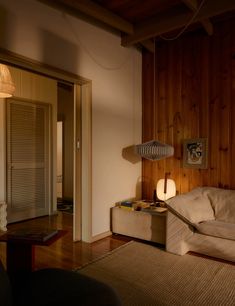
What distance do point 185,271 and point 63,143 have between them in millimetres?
4453

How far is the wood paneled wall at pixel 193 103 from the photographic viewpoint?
3355mm

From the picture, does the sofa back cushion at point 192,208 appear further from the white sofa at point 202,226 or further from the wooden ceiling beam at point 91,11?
the wooden ceiling beam at point 91,11

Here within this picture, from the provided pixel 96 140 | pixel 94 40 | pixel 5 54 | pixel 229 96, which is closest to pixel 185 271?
pixel 96 140

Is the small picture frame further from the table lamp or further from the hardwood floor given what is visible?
the hardwood floor

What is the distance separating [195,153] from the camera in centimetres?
360

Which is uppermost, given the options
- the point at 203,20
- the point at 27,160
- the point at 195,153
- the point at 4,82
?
the point at 203,20

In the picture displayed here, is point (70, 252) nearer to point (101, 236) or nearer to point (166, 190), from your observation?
point (101, 236)

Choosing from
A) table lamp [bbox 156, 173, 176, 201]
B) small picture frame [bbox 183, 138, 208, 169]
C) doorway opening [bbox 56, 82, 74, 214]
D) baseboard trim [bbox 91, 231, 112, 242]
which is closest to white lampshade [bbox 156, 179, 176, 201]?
table lamp [bbox 156, 173, 176, 201]

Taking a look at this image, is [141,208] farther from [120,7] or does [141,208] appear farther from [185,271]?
[120,7]

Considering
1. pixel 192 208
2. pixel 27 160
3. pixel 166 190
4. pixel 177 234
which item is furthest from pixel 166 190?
pixel 27 160

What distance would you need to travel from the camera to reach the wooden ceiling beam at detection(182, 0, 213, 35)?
270 centimetres

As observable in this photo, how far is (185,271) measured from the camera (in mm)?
2395

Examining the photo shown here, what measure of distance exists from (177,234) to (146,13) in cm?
272

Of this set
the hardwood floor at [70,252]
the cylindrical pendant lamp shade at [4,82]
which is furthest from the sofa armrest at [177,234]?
the cylindrical pendant lamp shade at [4,82]
